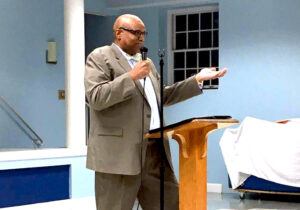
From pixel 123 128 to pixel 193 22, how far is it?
5.41 m

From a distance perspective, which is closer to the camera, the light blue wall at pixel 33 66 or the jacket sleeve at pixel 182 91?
the jacket sleeve at pixel 182 91

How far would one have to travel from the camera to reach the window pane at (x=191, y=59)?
7866 mm

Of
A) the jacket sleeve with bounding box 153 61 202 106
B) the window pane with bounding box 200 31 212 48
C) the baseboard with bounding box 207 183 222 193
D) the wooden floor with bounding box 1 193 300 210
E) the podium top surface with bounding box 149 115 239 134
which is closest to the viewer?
the podium top surface with bounding box 149 115 239 134

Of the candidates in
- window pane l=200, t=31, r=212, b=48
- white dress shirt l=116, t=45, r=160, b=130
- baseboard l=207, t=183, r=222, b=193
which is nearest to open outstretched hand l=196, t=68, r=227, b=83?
white dress shirt l=116, t=45, r=160, b=130

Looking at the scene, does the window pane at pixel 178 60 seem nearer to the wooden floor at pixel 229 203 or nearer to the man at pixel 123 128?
the wooden floor at pixel 229 203

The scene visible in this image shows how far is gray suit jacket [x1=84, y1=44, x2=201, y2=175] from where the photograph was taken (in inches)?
103

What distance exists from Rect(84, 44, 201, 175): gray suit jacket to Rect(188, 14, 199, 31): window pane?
17.1ft

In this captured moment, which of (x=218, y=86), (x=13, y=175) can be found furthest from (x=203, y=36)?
(x=13, y=175)

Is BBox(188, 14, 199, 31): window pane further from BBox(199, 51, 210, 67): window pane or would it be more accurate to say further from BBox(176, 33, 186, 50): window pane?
BBox(199, 51, 210, 67): window pane

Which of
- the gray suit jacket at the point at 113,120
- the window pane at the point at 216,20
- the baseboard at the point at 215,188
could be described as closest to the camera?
the gray suit jacket at the point at 113,120

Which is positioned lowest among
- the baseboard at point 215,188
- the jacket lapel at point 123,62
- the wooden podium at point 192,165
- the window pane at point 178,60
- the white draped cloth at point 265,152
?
the baseboard at point 215,188

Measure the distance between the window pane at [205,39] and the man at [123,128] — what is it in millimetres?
5052

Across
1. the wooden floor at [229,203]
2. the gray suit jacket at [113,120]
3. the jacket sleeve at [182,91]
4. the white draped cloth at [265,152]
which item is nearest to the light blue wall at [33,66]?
the wooden floor at [229,203]

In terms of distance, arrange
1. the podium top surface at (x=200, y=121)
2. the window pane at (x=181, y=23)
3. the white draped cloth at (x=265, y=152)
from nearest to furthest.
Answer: the podium top surface at (x=200, y=121) < the white draped cloth at (x=265, y=152) < the window pane at (x=181, y=23)
